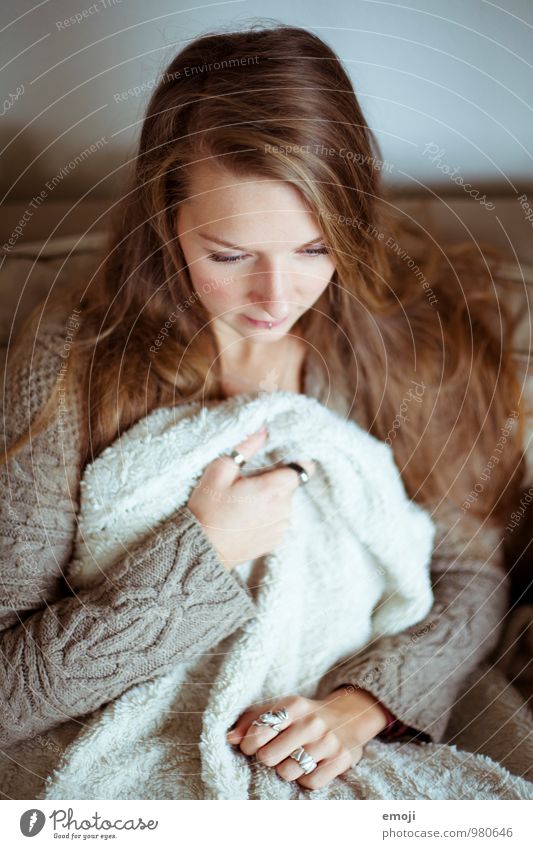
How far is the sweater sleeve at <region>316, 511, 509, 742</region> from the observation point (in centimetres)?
51

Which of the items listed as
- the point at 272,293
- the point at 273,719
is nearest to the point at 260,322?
the point at 272,293

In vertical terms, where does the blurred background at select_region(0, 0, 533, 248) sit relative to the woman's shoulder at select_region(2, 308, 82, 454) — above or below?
above

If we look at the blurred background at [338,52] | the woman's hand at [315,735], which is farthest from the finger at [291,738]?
the blurred background at [338,52]

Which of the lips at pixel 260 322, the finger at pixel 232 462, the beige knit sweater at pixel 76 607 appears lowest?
the beige knit sweater at pixel 76 607

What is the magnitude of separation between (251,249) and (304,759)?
0.33m

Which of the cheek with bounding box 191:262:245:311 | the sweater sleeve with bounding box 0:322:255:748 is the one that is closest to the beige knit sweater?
the sweater sleeve with bounding box 0:322:255:748

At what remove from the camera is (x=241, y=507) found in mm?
495

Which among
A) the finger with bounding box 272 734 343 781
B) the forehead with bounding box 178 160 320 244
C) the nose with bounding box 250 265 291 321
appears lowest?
the finger with bounding box 272 734 343 781

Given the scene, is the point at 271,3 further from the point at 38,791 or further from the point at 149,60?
the point at 38,791

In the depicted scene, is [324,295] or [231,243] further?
[324,295]

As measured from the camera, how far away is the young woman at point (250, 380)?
17.5 inches

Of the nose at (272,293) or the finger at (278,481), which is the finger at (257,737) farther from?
the nose at (272,293)

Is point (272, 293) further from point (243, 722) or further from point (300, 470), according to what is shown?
point (243, 722)

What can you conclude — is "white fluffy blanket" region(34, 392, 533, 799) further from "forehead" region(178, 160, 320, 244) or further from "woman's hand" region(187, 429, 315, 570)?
"forehead" region(178, 160, 320, 244)
